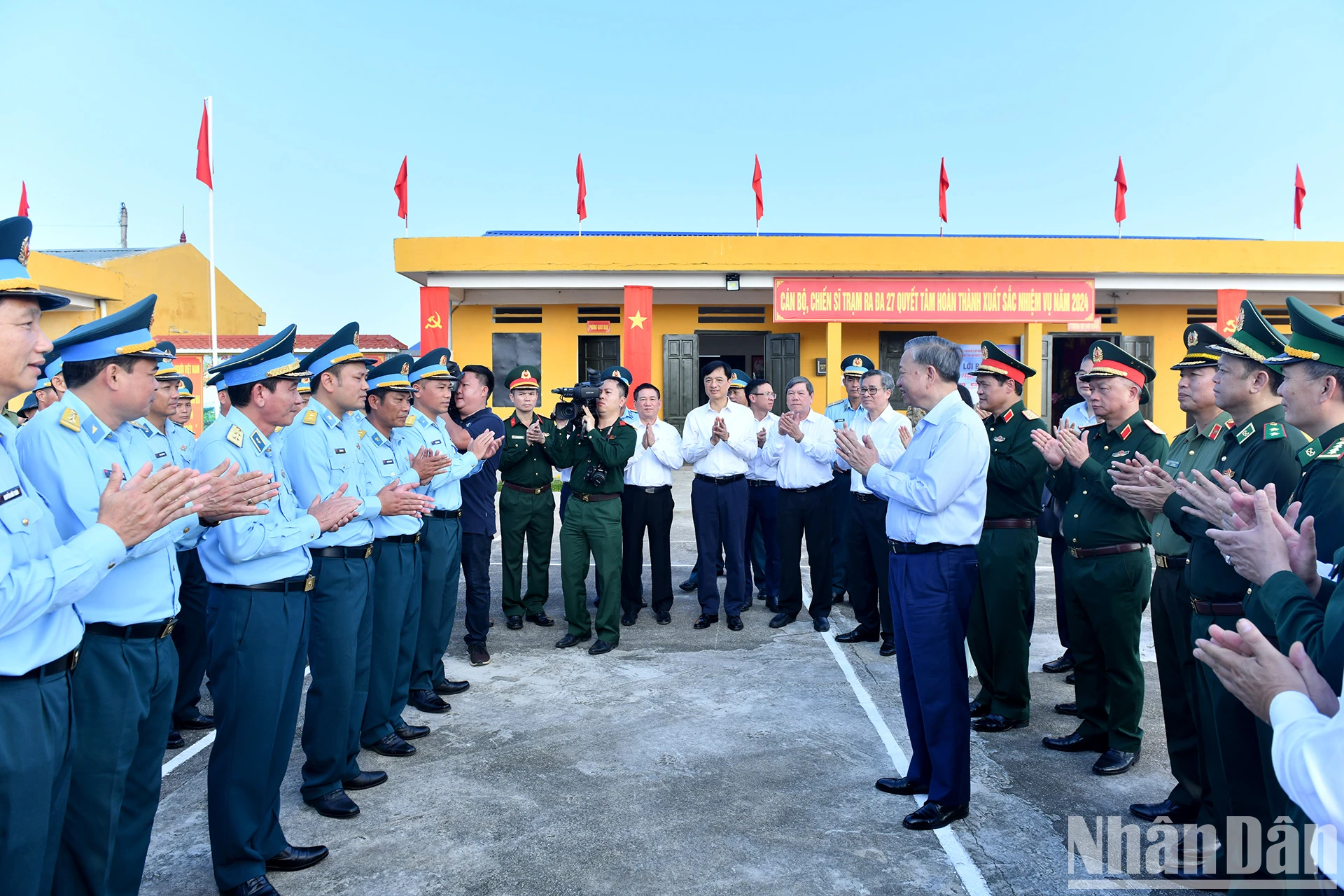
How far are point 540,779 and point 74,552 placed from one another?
2.31 m

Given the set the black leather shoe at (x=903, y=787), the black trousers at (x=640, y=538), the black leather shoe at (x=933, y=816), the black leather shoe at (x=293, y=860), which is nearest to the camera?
the black leather shoe at (x=293, y=860)

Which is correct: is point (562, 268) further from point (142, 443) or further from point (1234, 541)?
point (1234, 541)

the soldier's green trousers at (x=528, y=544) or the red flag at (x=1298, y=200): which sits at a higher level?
the red flag at (x=1298, y=200)

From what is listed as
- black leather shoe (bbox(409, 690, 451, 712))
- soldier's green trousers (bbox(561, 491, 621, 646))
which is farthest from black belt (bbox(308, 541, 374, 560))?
soldier's green trousers (bbox(561, 491, 621, 646))

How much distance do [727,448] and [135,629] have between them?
4687mm

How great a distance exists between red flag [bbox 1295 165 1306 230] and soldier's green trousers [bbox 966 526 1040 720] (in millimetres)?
16621

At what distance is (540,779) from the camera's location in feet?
12.1

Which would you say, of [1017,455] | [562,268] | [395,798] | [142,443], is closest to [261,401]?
[142,443]

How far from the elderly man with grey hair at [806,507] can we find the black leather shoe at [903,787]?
8.73 feet

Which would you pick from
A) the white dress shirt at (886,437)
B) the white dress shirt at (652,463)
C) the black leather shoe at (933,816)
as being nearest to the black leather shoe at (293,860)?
the black leather shoe at (933,816)

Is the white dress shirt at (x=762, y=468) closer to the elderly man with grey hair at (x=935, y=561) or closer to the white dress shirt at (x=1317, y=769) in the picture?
the elderly man with grey hair at (x=935, y=561)

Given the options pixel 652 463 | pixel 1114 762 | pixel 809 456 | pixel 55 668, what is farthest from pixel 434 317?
pixel 55 668

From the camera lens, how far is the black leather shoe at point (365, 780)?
369 centimetres

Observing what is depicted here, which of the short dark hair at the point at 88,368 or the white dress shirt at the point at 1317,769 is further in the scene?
the short dark hair at the point at 88,368
